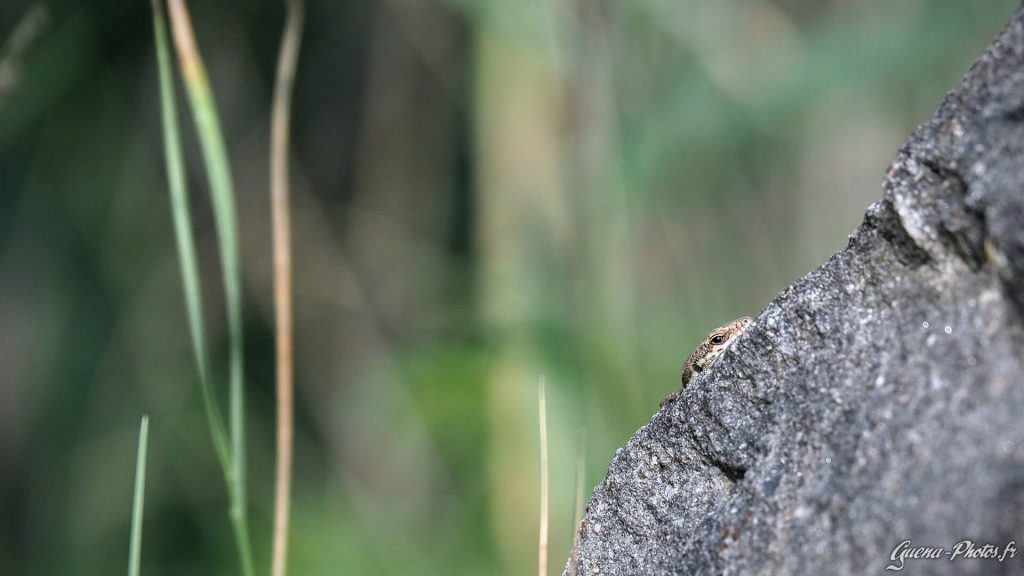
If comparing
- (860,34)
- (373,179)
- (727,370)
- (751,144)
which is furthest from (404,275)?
(727,370)

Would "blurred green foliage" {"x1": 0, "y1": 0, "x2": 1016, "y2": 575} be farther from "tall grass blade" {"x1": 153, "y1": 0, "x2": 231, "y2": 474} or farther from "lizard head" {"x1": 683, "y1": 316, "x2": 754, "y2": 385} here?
"tall grass blade" {"x1": 153, "y1": 0, "x2": 231, "y2": 474}

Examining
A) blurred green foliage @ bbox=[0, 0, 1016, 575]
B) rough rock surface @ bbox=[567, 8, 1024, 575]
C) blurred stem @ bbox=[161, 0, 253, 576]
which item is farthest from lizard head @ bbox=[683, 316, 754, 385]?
blurred green foliage @ bbox=[0, 0, 1016, 575]

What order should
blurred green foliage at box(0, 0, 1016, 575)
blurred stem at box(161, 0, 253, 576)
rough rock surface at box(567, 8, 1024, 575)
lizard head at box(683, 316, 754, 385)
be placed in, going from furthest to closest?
1. blurred green foliage at box(0, 0, 1016, 575)
2. lizard head at box(683, 316, 754, 385)
3. blurred stem at box(161, 0, 253, 576)
4. rough rock surface at box(567, 8, 1024, 575)

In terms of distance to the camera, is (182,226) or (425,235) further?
(425,235)

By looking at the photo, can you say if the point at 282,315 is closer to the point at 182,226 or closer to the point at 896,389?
the point at 182,226

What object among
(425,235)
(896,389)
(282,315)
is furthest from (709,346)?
(425,235)

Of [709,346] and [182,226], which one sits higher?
[182,226]
